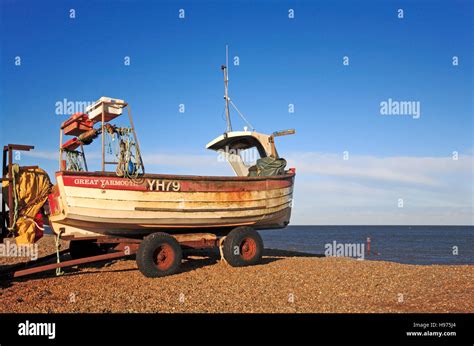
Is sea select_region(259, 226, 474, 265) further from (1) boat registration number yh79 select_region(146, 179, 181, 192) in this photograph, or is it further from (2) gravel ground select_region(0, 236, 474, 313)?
(1) boat registration number yh79 select_region(146, 179, 181, 192)

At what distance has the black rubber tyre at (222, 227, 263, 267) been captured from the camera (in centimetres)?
1116

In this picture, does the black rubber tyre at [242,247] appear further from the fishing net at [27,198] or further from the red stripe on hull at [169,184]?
the fishing net at [27,198]

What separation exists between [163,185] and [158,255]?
172 cm

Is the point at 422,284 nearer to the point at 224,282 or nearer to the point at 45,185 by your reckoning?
the point at 224,282

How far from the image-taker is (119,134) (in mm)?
10172

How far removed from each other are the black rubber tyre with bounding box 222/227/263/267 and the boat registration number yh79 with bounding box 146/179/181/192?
2.12 meters

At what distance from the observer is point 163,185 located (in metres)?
10.2

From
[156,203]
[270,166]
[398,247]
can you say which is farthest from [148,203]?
[398,247]

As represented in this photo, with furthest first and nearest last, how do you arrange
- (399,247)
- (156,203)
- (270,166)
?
1. (399,247)
2. (270,166)
3. (156,203)

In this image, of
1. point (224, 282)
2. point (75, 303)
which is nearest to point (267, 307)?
point (224, 282)

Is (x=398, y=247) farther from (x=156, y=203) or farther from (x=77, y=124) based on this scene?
(x=77, y=124)

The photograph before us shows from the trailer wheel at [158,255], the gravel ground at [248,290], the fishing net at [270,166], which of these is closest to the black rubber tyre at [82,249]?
the gravel ground at [248,290]

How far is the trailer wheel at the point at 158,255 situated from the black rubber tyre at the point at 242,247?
1.63 meters

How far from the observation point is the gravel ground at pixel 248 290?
276 inches
